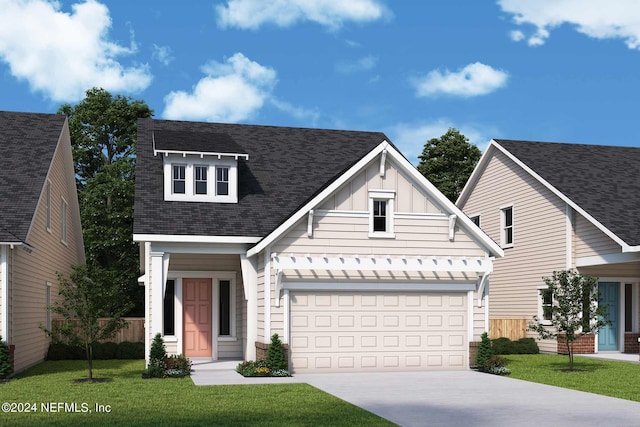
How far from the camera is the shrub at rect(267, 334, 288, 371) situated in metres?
19.8

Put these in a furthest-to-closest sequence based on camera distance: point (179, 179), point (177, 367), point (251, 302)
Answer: point (179, 179)
point (251, 302)
point (177, 367)

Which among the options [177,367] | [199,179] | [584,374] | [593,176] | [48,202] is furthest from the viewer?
[593,176]

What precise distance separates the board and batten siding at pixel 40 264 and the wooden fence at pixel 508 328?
1576 centimetres

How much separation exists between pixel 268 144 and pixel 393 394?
44.8ft

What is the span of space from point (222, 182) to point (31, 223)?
5904mm

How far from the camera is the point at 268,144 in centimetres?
2762

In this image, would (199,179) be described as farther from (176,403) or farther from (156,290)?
(176,403)

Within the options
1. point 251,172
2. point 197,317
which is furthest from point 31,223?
point 251,172

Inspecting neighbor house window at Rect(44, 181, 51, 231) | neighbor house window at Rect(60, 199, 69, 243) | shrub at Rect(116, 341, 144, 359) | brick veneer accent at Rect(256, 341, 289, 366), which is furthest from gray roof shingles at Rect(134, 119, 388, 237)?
shrub at Rect(116, 341, 144, 359)

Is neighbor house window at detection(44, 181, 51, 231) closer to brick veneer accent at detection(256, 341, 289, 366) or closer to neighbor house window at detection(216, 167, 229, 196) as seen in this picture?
neighbor house window at detection(216, 167, 229, 196)

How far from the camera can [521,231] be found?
3125 cm

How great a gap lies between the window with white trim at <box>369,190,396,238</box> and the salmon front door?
6.40 m

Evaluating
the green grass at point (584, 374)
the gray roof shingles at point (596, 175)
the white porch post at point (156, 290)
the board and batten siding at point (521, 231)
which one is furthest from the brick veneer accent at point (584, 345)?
the white porch post at point (156, 290)

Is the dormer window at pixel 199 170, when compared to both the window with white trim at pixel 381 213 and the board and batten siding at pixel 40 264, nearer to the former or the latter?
the board and batten siding at pixel 40 264
